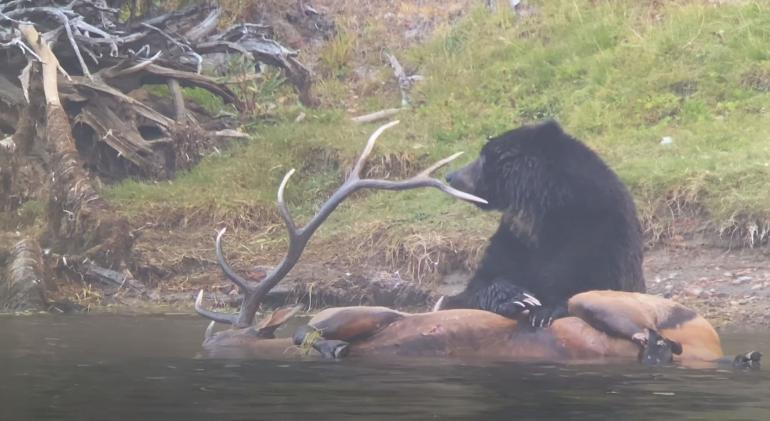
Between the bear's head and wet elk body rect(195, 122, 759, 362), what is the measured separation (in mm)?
707

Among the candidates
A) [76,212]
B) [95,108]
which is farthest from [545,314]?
[95,108]

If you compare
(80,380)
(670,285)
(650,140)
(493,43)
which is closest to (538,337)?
(80,380)

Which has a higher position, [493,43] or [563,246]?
[493,43]

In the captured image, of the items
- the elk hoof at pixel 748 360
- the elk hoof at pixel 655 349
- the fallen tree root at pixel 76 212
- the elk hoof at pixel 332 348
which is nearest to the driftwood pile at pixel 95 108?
the fallen tree root at pixel 76 212

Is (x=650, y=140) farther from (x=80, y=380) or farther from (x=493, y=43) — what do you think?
(x=80, y=380)

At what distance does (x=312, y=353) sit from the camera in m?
7.02

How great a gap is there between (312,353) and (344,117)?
23.5ft

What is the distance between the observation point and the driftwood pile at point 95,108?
35.8 ft

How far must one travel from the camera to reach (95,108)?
1269cm

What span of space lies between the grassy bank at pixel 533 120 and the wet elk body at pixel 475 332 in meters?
3.29

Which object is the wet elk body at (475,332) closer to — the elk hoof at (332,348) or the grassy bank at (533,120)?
the elk hoof at (332,348)

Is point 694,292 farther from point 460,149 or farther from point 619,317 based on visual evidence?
point 460,149

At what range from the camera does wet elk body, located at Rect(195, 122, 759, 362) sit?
6.86 m

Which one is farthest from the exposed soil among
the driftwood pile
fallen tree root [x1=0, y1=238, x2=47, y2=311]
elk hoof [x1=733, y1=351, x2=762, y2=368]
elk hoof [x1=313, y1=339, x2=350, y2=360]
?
elk hoof [x1=313, y1=339, x2=350, y2=360]
